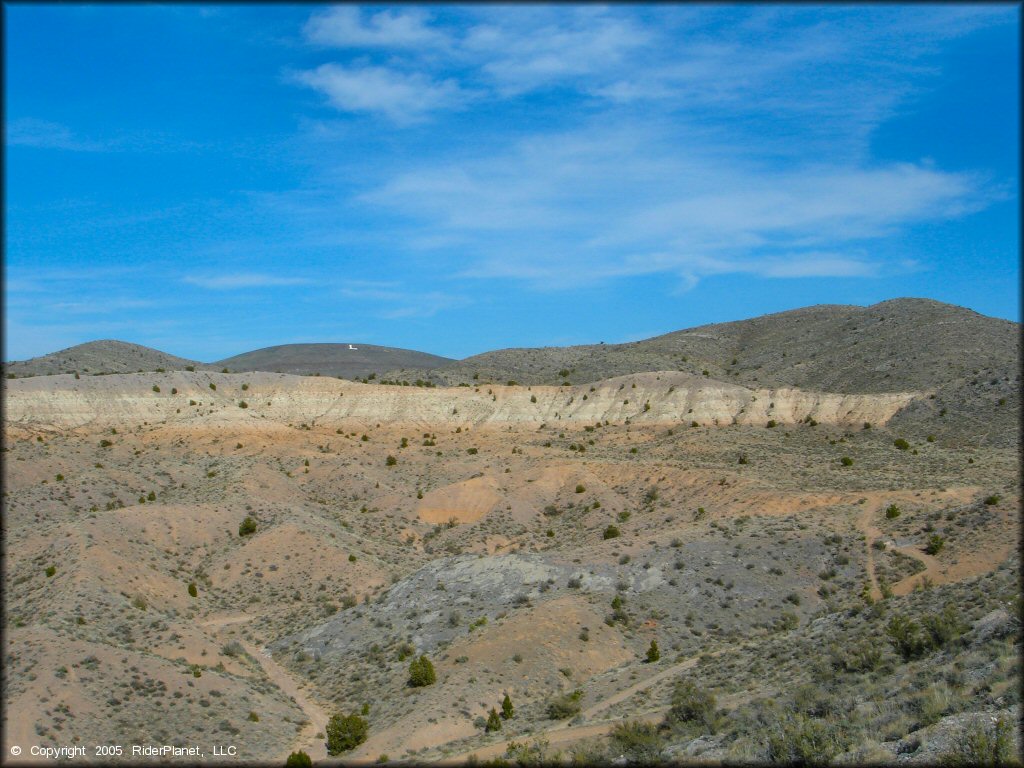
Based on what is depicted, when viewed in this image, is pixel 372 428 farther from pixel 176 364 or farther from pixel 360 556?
pixel 176 364

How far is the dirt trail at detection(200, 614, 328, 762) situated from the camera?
91.4 feet

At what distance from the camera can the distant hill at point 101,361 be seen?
10044 centimetres

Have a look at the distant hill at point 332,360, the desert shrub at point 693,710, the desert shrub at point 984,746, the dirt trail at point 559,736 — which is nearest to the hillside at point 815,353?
the distant hill at point 332,360

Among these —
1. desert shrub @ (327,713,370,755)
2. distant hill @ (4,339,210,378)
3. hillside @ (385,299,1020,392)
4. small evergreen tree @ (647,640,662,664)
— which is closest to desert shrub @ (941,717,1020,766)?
small evergreen tree @ (647,640,662,664)

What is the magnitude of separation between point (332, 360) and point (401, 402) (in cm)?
5357

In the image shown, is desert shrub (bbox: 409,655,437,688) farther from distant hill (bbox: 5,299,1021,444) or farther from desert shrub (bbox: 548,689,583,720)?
distant hill (bbox: 5,299,1021,444)

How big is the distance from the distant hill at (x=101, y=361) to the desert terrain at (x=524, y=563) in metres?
25.5

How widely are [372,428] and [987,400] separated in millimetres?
53173

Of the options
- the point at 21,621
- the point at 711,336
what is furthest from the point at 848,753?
the point at 711,336

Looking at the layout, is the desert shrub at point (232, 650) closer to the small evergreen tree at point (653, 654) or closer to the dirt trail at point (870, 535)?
the small evergreen tree at point (653, 654)

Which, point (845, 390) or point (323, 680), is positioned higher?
point (845, 390)

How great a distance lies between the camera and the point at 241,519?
52938 mm

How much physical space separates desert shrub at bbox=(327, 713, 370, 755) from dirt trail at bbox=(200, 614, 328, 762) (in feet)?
1.38

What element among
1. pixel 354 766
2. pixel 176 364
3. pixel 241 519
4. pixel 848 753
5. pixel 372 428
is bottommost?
pixel 354 766
